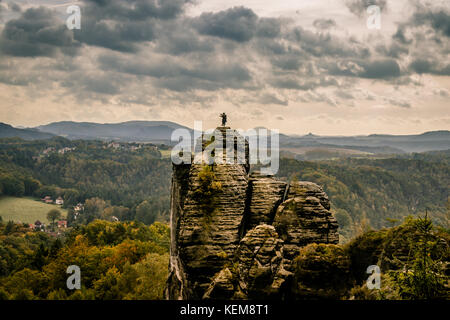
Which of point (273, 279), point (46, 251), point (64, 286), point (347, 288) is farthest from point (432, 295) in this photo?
point (46, 251)

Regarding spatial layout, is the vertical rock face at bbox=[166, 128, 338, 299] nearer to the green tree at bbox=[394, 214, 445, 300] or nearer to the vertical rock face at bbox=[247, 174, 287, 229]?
the vertical rock face at bbox=[247, 174, 287, 229]

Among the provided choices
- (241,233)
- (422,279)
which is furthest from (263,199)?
(422,279)

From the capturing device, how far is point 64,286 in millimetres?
53094

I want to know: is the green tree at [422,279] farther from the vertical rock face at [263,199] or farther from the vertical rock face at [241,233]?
the vertical rock face at [263,199]

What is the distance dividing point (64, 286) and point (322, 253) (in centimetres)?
4485

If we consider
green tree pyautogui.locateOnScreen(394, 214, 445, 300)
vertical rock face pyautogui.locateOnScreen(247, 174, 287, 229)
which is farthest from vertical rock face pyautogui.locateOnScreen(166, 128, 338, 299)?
green tree pyautogui.locateOnScreen(394, 214, 445, 300)

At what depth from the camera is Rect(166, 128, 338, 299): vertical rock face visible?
71.6 ft

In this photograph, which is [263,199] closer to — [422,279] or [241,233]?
[241,233]

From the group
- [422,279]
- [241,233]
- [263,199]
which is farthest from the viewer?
[263,199]

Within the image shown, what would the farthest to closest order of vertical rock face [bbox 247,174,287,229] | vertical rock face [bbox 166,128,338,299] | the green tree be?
vertical rock face [bbox 247,174,287,229] < vertical rock face [bbox 166,128,338,299] < the green tree

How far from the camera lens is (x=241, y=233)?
25.3 metres

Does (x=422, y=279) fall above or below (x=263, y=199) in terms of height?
below
